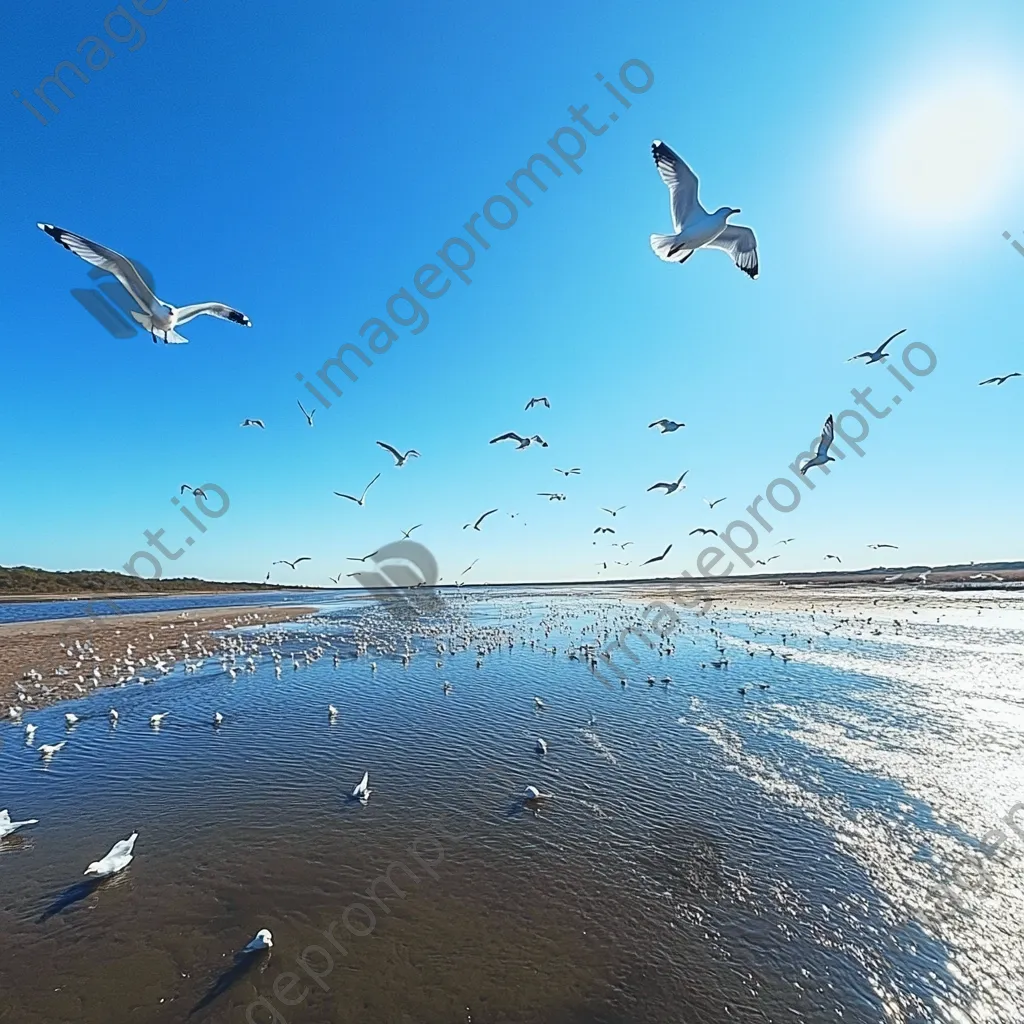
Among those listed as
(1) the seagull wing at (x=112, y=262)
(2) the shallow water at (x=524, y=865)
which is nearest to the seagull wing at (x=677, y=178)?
(1) the seagull wing at (x=112, y=262)

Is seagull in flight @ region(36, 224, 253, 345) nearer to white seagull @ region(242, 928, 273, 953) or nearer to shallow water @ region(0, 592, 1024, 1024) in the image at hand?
shallow water @ region(0, 592, 1024, 1024)

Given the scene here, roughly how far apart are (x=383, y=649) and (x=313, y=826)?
17894mm

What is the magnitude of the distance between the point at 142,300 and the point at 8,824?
8379 millimetres

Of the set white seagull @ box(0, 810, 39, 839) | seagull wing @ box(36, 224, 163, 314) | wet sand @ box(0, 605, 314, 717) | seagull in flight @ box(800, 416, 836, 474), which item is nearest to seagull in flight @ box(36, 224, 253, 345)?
seagull wing @ box(36, 224, 163, 314)

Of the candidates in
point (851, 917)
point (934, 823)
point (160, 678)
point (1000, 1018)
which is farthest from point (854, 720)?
point (160, 678)

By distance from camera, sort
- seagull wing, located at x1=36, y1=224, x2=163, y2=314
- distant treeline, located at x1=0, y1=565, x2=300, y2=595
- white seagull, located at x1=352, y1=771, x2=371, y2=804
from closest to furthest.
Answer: seagull wing, located at x1=36, y1=224, x2=163, y2=314 → white seagull, located at x1=352, y1=771, x2=371, y2=804 → distant treeline, located at x1=0, y1=565, x2=300, y2=595

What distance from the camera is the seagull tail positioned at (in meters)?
11.4

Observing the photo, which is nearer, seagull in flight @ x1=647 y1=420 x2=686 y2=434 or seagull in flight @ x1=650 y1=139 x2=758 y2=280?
seagull in flight @ x1=650 y1=139 x2=758 y2=280

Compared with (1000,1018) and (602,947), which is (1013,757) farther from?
(602,947)

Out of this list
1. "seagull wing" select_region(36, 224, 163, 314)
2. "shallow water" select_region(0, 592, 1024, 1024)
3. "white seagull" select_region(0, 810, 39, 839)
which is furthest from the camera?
"seagull wing" select_region(36, 224, 163, 314)

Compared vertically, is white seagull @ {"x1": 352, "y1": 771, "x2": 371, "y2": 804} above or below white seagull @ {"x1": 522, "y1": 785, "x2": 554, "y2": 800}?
below

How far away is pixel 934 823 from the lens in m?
8.28

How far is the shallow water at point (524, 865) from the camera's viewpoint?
5102mm

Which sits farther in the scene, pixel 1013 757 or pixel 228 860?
pixel 1013 757
